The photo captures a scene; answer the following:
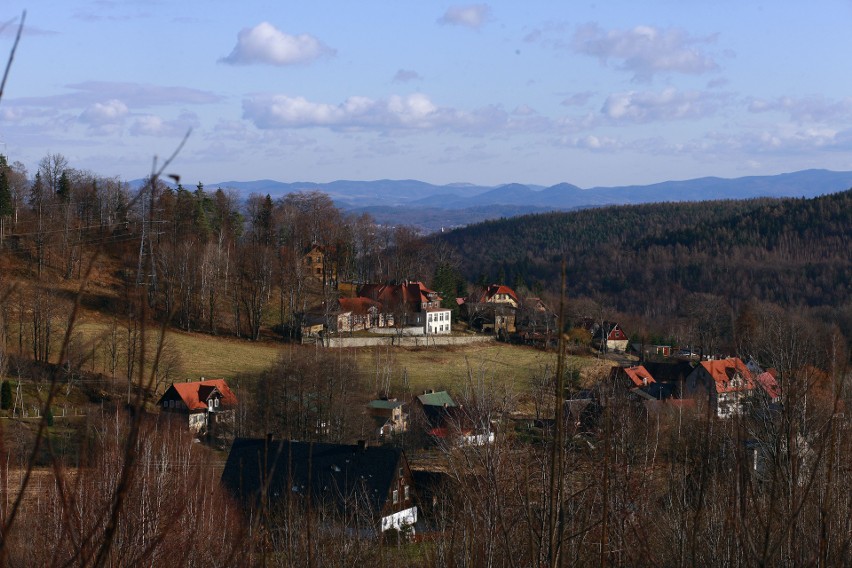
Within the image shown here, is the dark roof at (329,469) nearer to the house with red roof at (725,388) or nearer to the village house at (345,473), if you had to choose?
the village house at (345,473)

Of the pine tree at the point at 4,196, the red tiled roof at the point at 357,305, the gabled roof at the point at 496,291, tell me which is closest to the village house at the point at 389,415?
the red tiled roof at the point at 357,305

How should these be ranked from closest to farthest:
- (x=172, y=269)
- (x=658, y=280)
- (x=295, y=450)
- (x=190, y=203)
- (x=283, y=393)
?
1. (x=295, y=450)
2. (x=283, y=393)
3. (x=172, y=269)
4. (x=190, y=203)
5. (x=658, y=280)

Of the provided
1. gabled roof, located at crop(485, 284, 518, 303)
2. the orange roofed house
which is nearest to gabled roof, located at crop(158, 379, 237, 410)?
the orange roofed house

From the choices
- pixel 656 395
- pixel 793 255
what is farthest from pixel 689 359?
pixel 793 255

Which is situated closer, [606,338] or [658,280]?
[606,338]

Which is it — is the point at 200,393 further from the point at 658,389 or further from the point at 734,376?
the point at 734,376

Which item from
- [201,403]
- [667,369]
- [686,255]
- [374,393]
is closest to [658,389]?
[667,369]

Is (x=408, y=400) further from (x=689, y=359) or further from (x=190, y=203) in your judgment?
(x=190, y=203)
